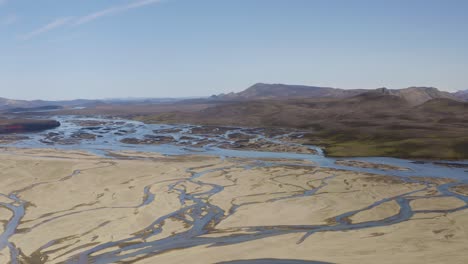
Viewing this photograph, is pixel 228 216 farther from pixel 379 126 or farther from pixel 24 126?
pixel 24 126

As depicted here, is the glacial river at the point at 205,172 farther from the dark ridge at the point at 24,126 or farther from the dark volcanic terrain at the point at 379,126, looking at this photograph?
the dark ridge at the point at 24,126

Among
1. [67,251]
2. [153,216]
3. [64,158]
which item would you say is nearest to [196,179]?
[153,216]

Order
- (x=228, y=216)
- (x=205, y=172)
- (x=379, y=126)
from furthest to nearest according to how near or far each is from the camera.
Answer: (x=379, y=126) → (x=205, y=172) → (x=228, y=216)

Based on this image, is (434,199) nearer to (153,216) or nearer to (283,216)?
(283,216)

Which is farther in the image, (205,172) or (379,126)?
(379,126)

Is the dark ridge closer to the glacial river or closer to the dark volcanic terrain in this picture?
the glacial river

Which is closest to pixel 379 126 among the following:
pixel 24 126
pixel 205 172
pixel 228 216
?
pixel 205 172

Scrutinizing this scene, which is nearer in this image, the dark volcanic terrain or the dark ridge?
the dark volcanic terrain

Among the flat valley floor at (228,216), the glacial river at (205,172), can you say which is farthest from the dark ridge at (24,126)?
the flat valley floor at (228,216)

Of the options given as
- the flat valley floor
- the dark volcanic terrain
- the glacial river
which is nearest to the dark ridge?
the glacial river

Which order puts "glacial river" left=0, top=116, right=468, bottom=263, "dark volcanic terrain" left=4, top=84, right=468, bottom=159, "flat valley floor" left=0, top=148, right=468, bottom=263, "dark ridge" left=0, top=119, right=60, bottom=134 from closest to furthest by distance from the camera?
"flat valley floor" left=0, top=148, right=468, bottom=263, "glacial river" left=0, top=116, right=468, bottom=263, "dark volcanic terrain" left=4, top=84, right=468, bottom=159, "dark ridge" left=0, top=119, right=60, bottom=134
